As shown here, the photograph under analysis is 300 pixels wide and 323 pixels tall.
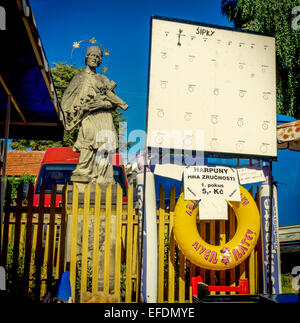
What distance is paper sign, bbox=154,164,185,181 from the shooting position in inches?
176

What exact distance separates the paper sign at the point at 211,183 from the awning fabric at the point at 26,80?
204 cm

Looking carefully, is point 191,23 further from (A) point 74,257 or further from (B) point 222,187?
(A) point 74,257

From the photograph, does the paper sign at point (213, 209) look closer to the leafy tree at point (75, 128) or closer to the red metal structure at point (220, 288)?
the red metal structure at point (220, 288)

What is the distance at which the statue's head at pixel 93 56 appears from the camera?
6.62 m

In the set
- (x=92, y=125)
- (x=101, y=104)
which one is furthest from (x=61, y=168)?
(x=101, y=104)

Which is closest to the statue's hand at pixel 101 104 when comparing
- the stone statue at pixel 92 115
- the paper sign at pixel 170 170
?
the stone statue at pixel 92 115

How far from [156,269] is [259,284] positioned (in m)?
1.61

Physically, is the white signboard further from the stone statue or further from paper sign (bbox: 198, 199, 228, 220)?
the stone statue

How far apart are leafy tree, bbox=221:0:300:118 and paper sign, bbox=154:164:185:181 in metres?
9.28

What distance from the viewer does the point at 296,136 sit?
4930mm

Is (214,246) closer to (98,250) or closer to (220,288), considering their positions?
Result: (220,288)

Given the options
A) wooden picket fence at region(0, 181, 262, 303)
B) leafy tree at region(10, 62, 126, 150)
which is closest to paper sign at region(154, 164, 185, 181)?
wooden picket fence at region(0, 181, 262, 303)

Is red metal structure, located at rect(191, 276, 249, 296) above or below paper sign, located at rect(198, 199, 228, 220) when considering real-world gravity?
below
